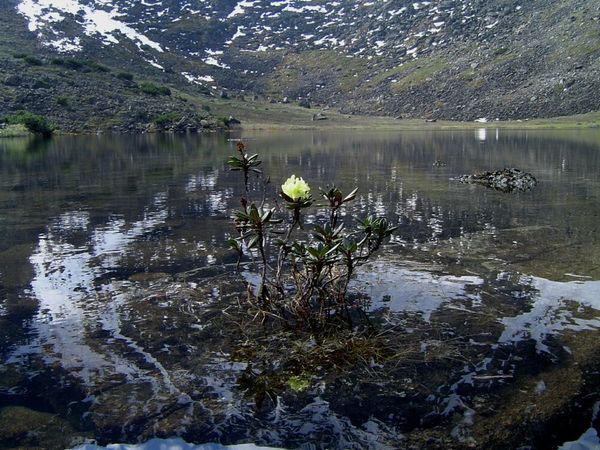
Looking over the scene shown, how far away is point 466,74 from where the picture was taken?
10794 centimetres

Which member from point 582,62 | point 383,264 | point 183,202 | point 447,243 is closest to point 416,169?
point 183,202

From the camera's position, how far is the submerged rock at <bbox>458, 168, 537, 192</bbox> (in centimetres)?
2162

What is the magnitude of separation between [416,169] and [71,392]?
25.8 meters

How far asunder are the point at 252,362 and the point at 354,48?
511ft

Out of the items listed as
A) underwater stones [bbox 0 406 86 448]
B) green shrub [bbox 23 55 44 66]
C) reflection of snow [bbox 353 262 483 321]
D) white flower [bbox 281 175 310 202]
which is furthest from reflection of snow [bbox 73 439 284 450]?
green shrub [bbox 23 55 44 66]

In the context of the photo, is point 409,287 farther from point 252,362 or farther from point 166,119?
point 166,119

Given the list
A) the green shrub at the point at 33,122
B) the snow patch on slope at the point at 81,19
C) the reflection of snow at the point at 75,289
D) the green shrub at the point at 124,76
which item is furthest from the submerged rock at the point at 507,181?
the snow patch on slope at the point at 81,19

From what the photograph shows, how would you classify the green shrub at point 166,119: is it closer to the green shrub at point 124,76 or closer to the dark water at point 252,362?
the green shrub at point 124,76

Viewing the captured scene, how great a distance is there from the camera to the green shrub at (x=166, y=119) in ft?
244

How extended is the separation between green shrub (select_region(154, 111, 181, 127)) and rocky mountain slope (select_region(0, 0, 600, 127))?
73.2 ft

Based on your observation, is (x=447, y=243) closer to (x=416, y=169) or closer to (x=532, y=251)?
(x=532, y=251)

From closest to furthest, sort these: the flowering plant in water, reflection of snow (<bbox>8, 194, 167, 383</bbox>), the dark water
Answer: the dark water, reflection of snow (<bbox>8, 194, 167, 383</bbox>), the flowering plant in water

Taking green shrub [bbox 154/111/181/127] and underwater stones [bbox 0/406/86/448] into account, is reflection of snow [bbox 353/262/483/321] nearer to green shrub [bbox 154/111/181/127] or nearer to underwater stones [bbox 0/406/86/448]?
underwater stones [bbox 0/406/86/448]

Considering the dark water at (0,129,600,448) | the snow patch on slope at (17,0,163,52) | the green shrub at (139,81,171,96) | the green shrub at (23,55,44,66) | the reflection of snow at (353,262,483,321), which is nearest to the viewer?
the dark water at (0,129,600,448)
